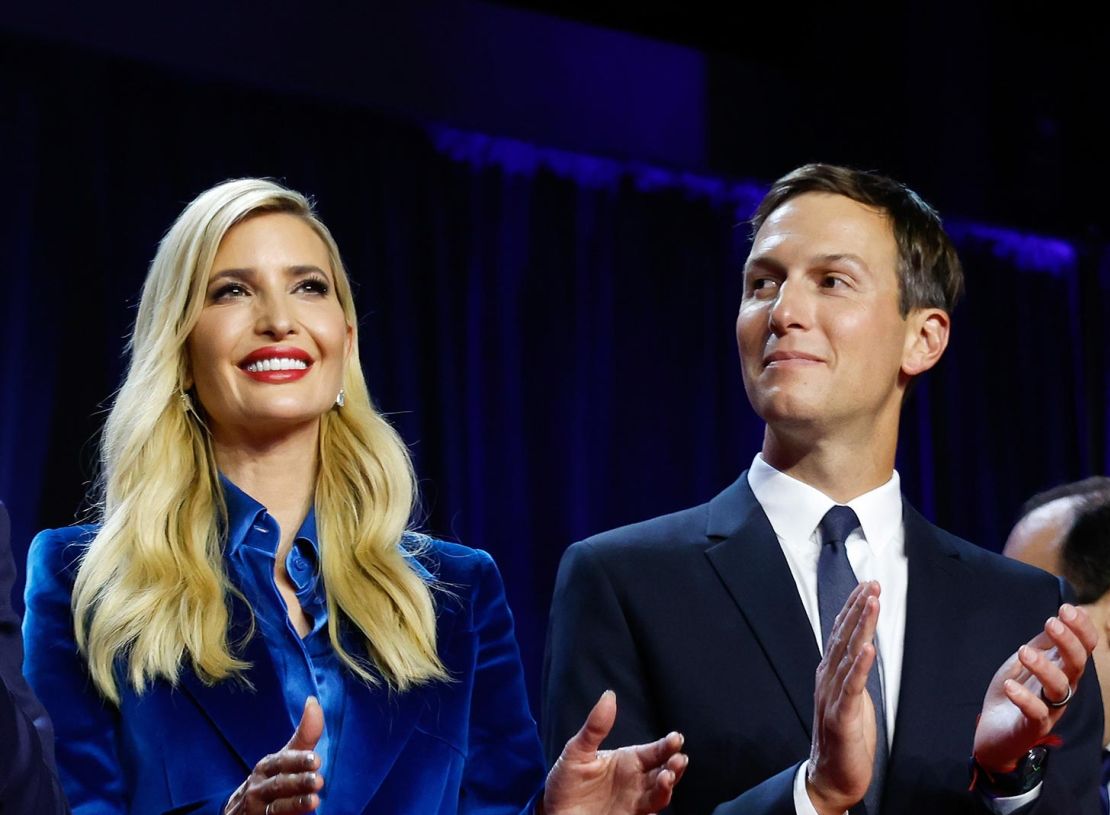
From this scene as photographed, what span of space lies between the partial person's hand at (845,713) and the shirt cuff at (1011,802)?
219mm

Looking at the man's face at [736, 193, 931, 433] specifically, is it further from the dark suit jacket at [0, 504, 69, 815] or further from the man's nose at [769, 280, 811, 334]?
the dark suit jacket at [0, 504, 69, 815]

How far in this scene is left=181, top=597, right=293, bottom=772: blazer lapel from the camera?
1.96m

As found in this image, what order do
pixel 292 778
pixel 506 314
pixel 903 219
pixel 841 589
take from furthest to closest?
pixel 506 314, pixel 903 219, pixel 841 589, pixel 292 778

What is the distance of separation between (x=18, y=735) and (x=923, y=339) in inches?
59.1

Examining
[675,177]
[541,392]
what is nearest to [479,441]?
[541,392]

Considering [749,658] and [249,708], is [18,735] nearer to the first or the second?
[249,708]

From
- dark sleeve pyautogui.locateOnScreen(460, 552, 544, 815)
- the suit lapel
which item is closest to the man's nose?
the suit lapel

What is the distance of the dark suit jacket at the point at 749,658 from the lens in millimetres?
2000

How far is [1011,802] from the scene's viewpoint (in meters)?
1.93

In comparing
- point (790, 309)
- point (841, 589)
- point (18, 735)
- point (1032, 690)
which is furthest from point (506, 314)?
point (18, 735)

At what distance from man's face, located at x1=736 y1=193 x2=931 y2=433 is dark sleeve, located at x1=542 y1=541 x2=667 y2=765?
353 mm

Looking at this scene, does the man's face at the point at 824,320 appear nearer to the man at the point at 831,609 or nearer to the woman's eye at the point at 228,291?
Result: the man at the point at 831,609

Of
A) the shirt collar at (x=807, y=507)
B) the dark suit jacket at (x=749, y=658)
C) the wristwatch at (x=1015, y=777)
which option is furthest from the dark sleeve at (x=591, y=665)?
the wristwatch at (x=1015, y=777)

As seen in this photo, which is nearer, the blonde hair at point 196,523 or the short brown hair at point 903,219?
the blonde hair at point 196,523
